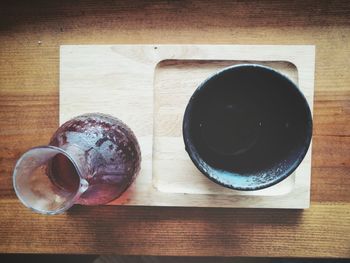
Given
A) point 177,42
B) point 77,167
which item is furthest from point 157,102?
point 77,167

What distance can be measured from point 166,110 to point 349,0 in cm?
35

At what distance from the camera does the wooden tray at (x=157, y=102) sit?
73cm

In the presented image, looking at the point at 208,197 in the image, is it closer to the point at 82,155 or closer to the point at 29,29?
the point at 82,155

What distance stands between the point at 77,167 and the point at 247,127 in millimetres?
303

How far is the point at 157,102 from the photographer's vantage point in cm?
74

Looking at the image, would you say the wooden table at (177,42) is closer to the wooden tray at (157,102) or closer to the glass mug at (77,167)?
the wooden tray at (157,102)

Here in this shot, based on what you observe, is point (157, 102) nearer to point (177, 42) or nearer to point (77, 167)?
point (177, 42)

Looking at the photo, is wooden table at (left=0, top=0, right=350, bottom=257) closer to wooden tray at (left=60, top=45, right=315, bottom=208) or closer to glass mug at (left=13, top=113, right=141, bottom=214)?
wooden tray at (left=60, top=45, right=315, bottom=208)

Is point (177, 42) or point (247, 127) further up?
point (177, 42)

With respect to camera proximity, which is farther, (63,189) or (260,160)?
(260,160)

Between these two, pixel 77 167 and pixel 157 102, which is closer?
pixel 77 167

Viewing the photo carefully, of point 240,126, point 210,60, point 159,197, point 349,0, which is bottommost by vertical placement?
point 159,197

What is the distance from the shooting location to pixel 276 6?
0.75 meters

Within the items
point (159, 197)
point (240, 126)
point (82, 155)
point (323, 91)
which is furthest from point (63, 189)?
point (323, 91)
